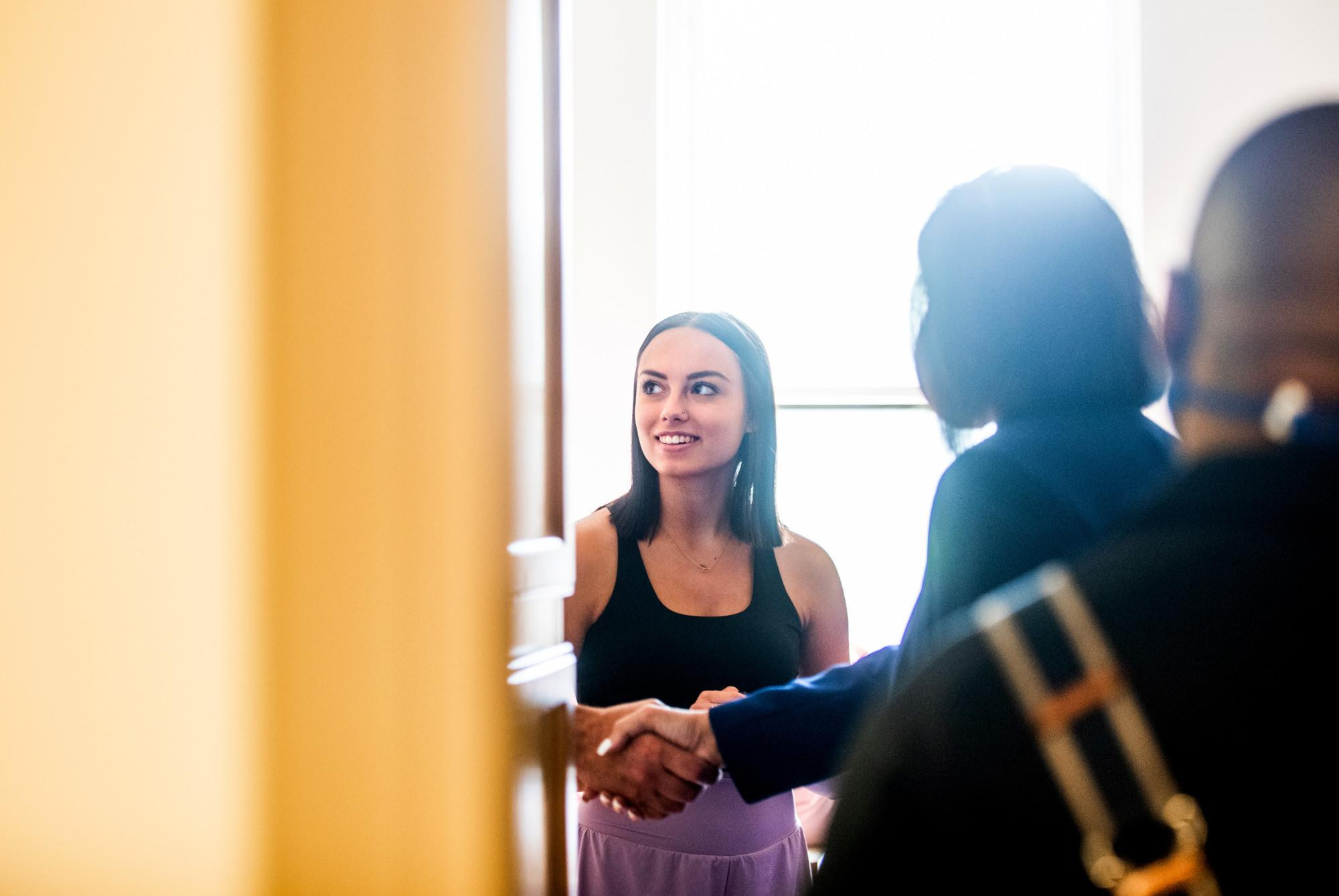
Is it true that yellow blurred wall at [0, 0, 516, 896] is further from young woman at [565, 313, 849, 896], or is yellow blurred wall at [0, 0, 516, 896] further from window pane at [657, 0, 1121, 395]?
window pane at [657, 0, 1121, 395]

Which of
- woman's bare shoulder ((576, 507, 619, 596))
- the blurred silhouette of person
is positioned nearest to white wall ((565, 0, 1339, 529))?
woman's bare shoulder ((576, 507, 619, 596))

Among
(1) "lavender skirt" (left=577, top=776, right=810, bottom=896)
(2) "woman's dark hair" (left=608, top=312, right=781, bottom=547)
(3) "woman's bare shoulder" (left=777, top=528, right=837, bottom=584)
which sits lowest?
(1) "lavender skirt" (left=577, top=776, right=810, bottom=896)

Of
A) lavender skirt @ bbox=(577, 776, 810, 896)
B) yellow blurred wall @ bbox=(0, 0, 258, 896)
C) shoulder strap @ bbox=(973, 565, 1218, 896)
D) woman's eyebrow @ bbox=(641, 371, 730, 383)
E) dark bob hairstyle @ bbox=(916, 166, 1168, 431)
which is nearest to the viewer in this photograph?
shoulder strap @ bbox=(973, 565, 1218, 896)

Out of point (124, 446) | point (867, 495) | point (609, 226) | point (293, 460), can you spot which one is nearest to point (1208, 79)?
point (867, 495)

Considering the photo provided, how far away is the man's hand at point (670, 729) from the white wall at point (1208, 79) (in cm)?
229

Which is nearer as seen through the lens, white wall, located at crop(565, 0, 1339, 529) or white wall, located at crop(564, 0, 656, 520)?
white wall, located at crop(565, 0, 1339, 529)

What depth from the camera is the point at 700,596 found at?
1.88m

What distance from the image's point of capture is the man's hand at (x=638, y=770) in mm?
1478

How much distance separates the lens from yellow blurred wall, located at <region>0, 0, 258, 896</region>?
0.79m

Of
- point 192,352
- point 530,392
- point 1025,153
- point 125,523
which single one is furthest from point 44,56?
point 1025,153

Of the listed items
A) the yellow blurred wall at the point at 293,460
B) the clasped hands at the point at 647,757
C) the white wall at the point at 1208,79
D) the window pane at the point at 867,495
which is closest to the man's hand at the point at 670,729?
the clasped hands at the point at 647,757

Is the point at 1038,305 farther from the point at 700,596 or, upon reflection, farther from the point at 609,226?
the point at 609,226

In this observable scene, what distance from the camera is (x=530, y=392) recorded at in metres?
1.07

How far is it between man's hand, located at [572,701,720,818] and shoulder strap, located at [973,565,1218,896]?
101 cm
